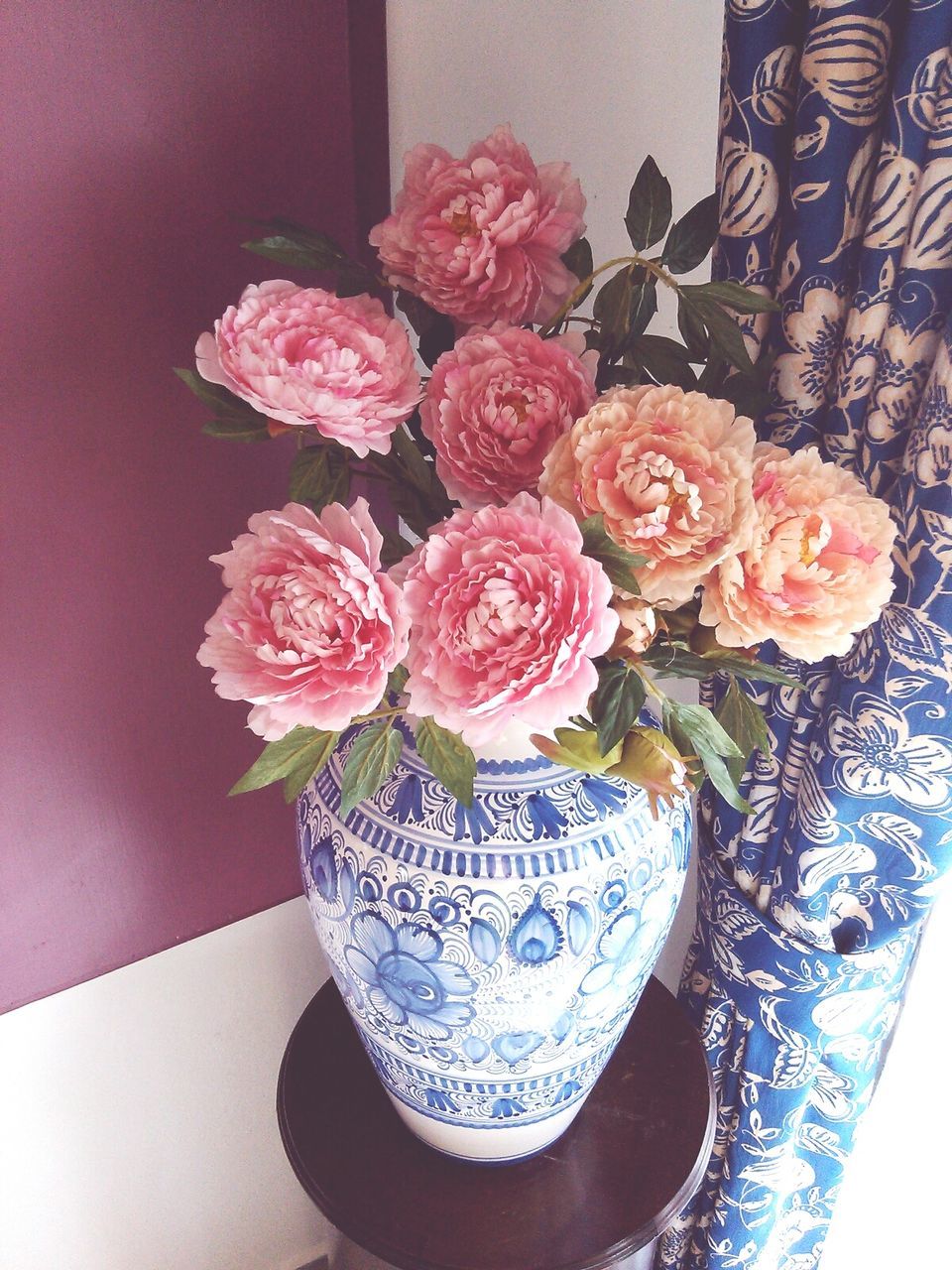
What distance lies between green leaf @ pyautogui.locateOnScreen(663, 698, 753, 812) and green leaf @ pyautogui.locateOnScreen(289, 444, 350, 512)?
0.25 m

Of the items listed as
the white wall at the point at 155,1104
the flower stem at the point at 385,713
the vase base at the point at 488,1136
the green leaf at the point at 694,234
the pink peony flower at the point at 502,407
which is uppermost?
the green leaf at the point at 694,234

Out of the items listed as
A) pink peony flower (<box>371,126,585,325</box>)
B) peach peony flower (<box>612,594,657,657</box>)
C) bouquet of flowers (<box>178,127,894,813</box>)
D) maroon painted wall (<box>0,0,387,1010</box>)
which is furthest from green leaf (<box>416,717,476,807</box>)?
maroon painted wall (<box>0,0,387,1010</box>)

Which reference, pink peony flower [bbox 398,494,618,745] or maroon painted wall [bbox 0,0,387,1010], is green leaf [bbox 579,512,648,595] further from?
maroon painted wall [bbox 0,0,387,1010]

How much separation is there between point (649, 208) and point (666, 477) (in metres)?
0.24

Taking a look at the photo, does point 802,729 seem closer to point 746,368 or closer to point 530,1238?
point 746,368

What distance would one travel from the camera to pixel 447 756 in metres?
0.59

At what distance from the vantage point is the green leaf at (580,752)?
1.98 ft

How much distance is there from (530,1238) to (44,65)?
37.7 inches

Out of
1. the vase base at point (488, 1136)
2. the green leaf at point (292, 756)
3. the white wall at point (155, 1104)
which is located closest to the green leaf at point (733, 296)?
the green leaf at point (292, 756)

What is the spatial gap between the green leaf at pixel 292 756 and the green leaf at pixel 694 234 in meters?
0.38

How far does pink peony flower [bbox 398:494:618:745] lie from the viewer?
494 mm

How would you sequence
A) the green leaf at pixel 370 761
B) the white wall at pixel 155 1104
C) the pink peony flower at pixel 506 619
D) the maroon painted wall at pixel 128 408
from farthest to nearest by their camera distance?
1. the white wall at pixel 155 1104
2. the maroon painted wall at pixel 128 408
3. the green leaf at pixel 370 761
4. the pink peony flower at pixel 506 619

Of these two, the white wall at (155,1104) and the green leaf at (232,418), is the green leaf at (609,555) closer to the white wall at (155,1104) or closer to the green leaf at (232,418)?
the green leaf at (232,418)

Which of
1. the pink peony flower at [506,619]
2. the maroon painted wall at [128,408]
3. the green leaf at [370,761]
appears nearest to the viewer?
the pink peony flower at [506,619]
